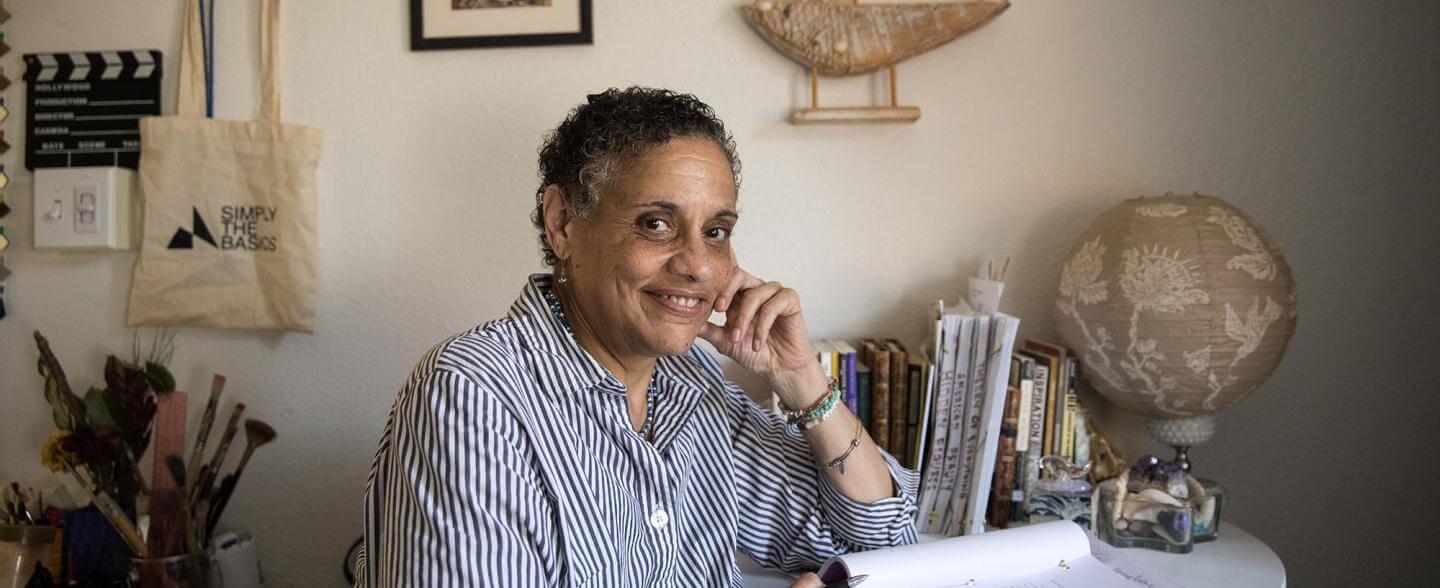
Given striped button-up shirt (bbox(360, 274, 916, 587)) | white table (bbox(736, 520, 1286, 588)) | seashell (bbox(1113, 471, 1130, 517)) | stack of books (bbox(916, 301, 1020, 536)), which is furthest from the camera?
stack of books (bbox(916, 301, 1020, 536))

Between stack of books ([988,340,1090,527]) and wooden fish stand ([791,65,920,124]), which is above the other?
wooden fish stand ([791,65,920,124])

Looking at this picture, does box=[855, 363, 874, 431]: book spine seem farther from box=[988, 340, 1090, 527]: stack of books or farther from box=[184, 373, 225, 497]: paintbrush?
box=[184, 373, 225, 497]: paintbrush

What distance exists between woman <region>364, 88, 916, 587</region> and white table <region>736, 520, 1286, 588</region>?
0.20 meters

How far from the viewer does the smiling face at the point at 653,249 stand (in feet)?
3.41

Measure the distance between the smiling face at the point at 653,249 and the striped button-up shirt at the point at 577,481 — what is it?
0.24 ft

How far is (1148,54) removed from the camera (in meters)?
1.56

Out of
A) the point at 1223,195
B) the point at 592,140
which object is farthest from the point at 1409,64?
the point at 592,140

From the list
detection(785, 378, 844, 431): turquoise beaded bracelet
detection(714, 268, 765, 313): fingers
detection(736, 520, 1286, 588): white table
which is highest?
detection(714, 268, 765, 313): fingers

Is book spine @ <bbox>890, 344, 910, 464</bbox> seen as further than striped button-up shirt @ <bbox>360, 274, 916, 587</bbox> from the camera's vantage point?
Yes

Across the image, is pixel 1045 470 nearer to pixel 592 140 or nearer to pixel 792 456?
pixel 792 456

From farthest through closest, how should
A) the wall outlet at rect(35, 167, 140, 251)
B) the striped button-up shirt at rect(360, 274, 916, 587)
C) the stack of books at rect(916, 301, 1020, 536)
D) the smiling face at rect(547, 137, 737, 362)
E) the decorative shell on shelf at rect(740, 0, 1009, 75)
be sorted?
the wall outlet at rect(35, 167, 140, 251) → the decorative shell on shelf at rect(740, 0, 1009, 75) → the stack of books at rect(916, 301, 1020, 536) → the smiling face at rect(547, 137, 737, 362) → the striped button-up shirt at rect(360, 274, 916, 587)

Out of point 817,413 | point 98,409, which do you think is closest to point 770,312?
point 817,413

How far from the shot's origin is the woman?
0.88m

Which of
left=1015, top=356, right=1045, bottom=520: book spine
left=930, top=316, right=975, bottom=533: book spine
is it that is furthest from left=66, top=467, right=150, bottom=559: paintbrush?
left=1015, top=356, right=1045, bottom=520: book spine
